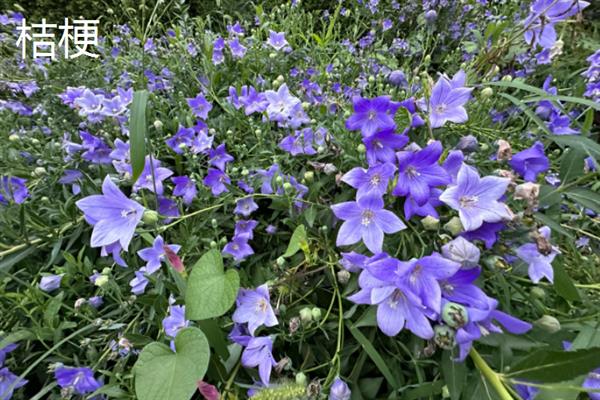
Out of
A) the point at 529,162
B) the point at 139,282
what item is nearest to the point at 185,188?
the point at 139,282

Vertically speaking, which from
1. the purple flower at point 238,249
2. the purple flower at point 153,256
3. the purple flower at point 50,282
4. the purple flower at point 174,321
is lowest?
the purple flower at point 50,282

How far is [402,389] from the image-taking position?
0.92 meters

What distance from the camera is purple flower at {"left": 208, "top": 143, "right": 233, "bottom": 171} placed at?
1.33 metres

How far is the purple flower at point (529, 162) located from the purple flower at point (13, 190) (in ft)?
4.64

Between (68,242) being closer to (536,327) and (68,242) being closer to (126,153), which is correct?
(126,153)

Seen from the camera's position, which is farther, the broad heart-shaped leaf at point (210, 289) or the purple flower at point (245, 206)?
the purple flower at point (245, 206)

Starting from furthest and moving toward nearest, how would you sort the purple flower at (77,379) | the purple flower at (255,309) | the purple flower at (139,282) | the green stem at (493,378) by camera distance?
1. the purple flower at (139,282)
2. the purple flower at (77,379)
3. the purple flower at (255,309)
4. the green stem at (493,378)

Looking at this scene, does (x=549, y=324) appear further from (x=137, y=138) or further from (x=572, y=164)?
(x=137, y=138)

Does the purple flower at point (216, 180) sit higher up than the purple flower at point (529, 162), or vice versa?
the purple flower at point (529, 162)

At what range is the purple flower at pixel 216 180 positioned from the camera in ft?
4.15

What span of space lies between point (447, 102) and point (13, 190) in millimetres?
1337

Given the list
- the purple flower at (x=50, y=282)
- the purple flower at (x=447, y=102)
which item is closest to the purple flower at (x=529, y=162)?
the purple flower at (x=447, y=102)

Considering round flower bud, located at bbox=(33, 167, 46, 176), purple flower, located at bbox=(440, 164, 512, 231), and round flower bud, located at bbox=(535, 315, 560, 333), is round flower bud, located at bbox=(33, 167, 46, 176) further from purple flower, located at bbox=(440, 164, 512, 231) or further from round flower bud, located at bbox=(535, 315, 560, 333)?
round flower bud, located at bbox=(535, 315, 560, 333)

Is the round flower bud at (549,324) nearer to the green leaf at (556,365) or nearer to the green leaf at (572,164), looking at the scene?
A: the green leaf at (556,365)
